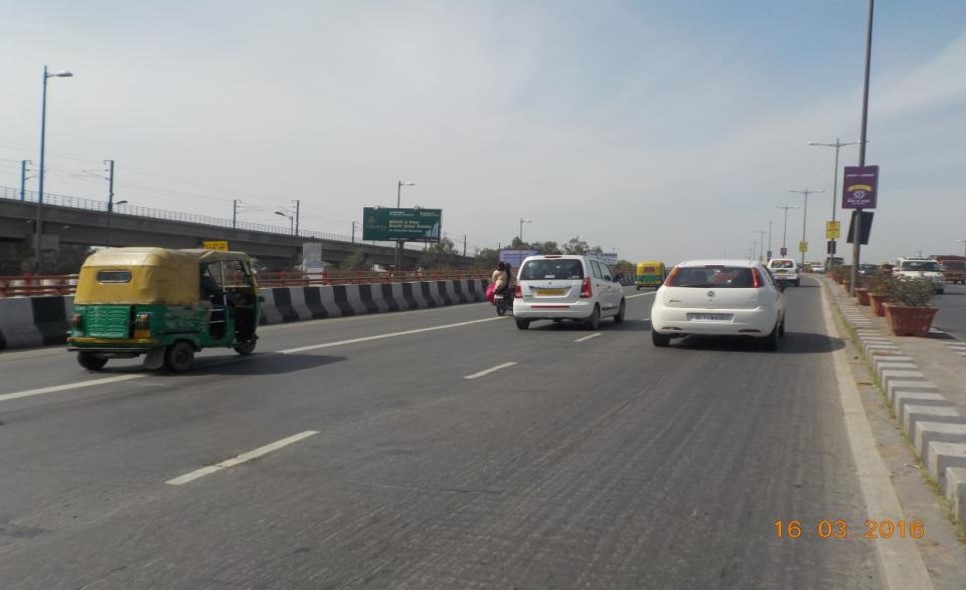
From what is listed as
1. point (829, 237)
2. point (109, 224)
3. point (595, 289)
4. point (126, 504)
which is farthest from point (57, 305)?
point (109, 224)

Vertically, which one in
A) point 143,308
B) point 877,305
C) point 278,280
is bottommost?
point 143,308

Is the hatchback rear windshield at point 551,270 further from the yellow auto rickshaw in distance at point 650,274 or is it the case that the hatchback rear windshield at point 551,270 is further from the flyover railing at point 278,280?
the yellow auto rickshaw in distance at point 650,274

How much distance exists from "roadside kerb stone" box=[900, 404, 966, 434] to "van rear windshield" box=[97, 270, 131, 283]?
9.02 m

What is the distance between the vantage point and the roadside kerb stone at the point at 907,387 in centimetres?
813

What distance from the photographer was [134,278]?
33.6 ft

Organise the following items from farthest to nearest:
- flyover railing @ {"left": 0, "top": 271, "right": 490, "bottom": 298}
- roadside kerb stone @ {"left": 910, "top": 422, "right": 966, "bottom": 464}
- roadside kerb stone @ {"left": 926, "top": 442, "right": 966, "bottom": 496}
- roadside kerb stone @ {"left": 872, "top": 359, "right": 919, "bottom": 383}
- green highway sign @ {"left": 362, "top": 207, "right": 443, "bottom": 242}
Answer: green highway sign @ {"left": 362, "top": 207, "right": 443, "bottom": 242} → flyover railing @ {"left": 0, "top": 271, "right": 490, "bottom": 298} → roadside kerb stone @ {"left": 872, "top": 359, "right": 919, "bottom": 383} → roadside kerb stone @ {"left": 910, "top": 422, "right": 966, "bottom": 464} → roadside kerb stone @ {"left": 926, "top": 442, "right": 966, "bottom": 496}

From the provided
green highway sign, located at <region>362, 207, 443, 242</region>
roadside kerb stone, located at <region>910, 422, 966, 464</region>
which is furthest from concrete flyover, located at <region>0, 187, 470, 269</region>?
roadside kerb stone, located at <region>910, 422, 966, 464</region>

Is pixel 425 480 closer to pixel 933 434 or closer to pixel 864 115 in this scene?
pixel 933 434

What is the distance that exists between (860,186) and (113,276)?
2230 cm

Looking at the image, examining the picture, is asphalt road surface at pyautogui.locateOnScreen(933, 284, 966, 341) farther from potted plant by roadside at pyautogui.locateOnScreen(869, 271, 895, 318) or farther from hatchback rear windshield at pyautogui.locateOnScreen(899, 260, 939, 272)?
hatchback rear windshield at pyautogui.locateOnScreen(899, 260, 939, 272)

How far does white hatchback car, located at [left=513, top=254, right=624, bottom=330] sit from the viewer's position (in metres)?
16.9

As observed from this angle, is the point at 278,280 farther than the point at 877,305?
Yes

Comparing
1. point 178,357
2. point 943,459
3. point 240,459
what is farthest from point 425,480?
point 178,357

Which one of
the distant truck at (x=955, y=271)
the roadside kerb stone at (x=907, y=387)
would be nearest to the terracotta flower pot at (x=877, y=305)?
the roadside kerb stone at (x=907, y=387)
